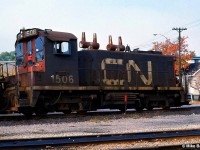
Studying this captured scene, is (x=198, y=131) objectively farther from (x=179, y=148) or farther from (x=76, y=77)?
(x=76, y=77)

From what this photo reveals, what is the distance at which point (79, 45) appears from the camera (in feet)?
54.3

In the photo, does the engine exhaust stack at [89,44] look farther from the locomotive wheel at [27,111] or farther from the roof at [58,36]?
the locomotive wheel at [27,111]

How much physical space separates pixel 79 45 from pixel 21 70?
302cm

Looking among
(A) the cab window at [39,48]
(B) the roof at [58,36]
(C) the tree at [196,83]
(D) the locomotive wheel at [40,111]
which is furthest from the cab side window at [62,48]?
(C) the tree at [196,83]

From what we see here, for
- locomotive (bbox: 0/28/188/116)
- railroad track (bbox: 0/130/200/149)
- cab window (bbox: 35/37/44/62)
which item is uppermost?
cab window (bbox: 35/37/44/62)

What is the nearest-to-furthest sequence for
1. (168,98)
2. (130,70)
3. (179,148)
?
(179,148) < (130,70) < (168,98)

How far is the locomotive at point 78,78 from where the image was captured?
14.1 m

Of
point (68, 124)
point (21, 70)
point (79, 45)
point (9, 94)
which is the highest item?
point (79, 45)

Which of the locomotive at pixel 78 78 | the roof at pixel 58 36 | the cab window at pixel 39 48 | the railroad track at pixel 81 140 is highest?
the roof at pixel 58 36

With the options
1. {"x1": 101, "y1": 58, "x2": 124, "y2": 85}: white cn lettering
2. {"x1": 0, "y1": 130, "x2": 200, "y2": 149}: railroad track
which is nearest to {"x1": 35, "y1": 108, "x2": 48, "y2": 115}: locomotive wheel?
{"x1": 101, "y1": 58, "x2": 124, "y2": 85}: white cn lettering

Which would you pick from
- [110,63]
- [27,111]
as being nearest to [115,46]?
[110,63]

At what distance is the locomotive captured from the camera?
46.4 feet

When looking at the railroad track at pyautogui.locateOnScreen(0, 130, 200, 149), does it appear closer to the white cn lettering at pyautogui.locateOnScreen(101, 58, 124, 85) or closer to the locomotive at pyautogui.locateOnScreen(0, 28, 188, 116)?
the locomotive at pyautogui.locateOnScreen(0, 28, 188, 116)

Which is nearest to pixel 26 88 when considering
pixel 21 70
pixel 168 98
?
pixel 21 70
